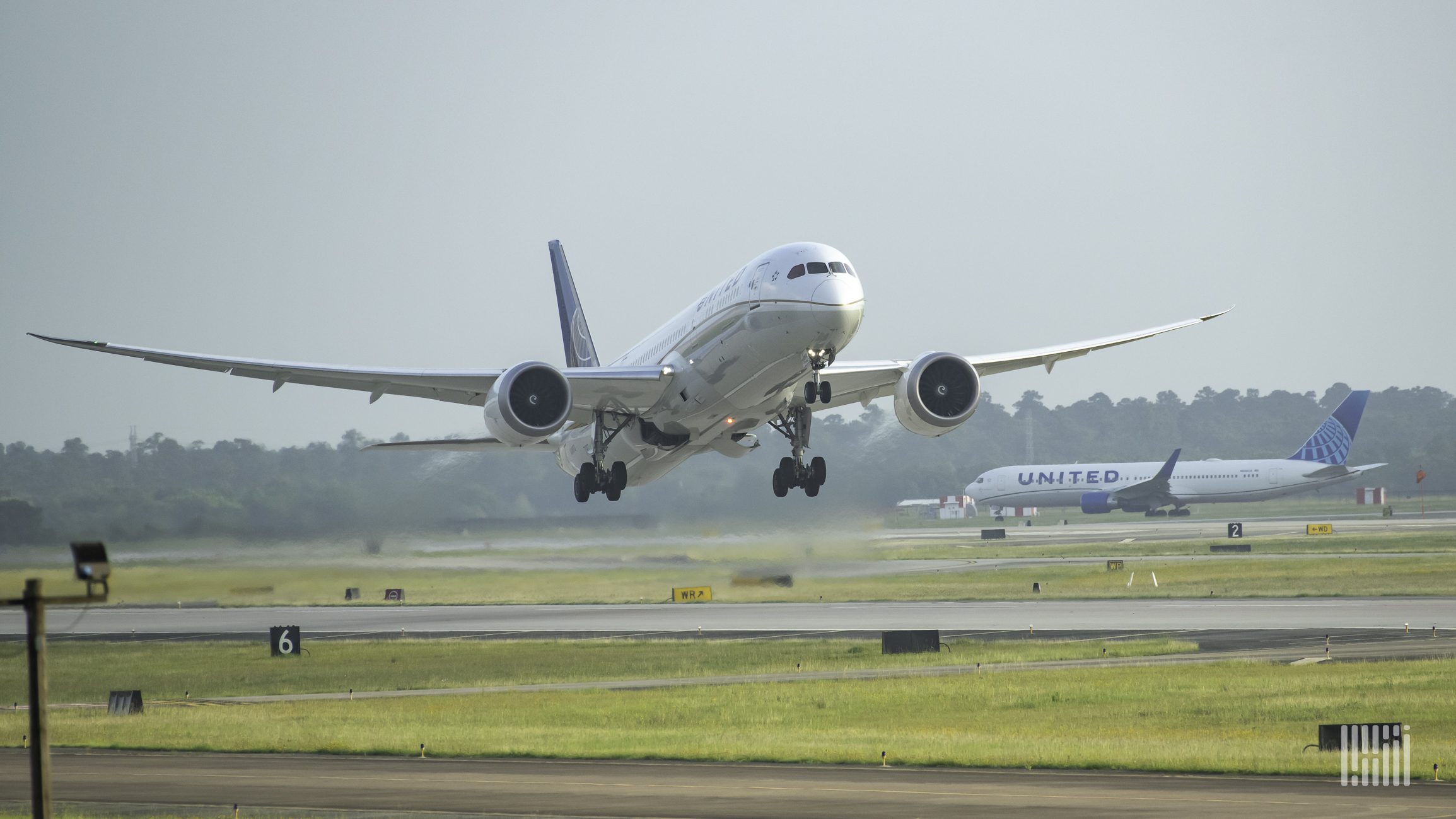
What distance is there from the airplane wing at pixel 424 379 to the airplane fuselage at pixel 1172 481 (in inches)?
4201

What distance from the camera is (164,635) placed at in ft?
210

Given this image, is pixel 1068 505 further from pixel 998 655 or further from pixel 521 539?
pixel 998 655

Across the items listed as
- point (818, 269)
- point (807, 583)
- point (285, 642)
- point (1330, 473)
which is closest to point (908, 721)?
point (818, 269)

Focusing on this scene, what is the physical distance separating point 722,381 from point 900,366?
6016 millimetres

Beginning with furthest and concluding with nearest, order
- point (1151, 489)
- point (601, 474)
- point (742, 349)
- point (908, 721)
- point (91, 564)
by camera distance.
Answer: point (1151, 489), point (601, 474), point (908, 721), point (742, 349), point (91, 564)

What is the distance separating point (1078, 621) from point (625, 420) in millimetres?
24898

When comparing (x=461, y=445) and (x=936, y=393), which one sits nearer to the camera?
(x=936, y=393)

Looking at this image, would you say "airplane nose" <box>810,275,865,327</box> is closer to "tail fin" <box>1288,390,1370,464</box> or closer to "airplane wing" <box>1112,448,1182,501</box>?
"airplane wing" <box>1112,448,1182,501</box>

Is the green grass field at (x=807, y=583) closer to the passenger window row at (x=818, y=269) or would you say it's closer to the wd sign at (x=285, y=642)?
the wd sign at (x=285, y=642)

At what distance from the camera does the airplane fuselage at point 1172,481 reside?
132500 mm

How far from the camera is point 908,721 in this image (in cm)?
3484

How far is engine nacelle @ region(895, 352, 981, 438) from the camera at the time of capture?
3631 cm

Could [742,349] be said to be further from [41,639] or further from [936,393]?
[41,639]

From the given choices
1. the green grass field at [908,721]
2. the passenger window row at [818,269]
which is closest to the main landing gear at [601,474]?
the green grass field at [908,721]
